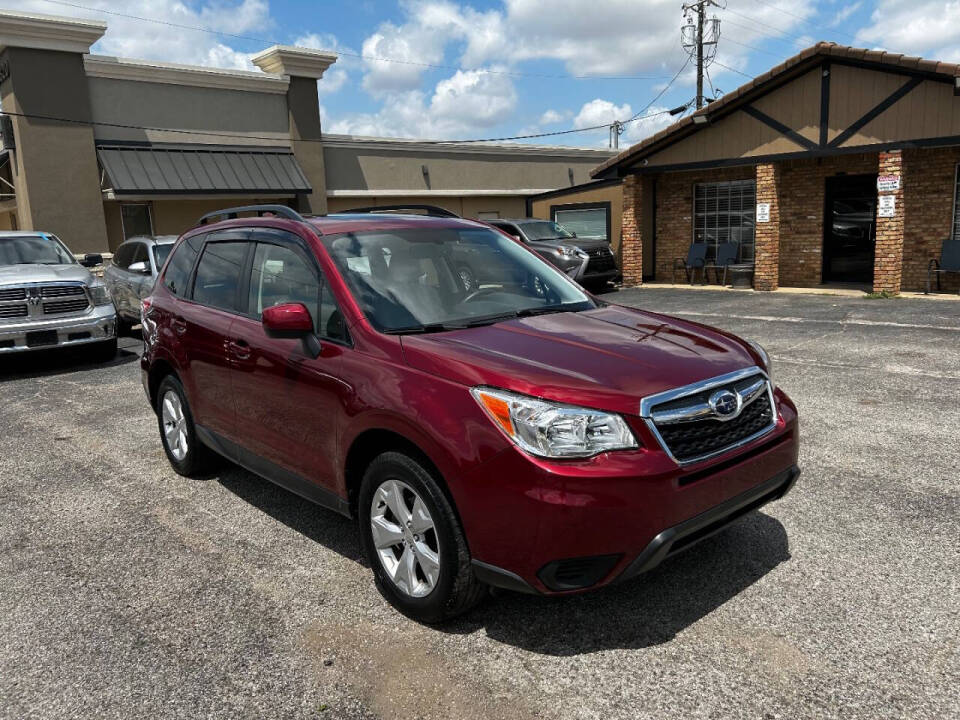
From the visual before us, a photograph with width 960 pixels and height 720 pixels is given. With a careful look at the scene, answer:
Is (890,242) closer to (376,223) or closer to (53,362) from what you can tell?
(376,223)

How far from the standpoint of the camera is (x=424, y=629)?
3.32m

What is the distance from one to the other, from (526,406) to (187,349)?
2.95 meters

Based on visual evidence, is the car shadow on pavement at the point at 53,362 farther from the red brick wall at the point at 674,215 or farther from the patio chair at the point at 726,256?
the red brick wall at the point at 674,215

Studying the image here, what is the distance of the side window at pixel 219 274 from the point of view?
468 centimetres

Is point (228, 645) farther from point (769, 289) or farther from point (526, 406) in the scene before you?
point (769, 289)

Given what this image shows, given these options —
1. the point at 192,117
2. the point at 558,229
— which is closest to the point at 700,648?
the point at 558,229

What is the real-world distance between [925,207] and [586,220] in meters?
9.71

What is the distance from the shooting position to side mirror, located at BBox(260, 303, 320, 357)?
3691mm

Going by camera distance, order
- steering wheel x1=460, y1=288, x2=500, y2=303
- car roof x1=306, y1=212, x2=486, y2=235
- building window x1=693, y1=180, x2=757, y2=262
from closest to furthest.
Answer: steering wheel x1=460, y1=288, x2=500, y2=303 → car roof x1=306, y1=212, x2=486, y2=235 → building window x1=693, y1=180, x2=757, y2=262

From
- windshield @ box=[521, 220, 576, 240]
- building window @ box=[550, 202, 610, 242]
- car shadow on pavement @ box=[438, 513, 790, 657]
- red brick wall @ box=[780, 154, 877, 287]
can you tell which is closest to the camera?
car shadow on pavement @ box=[438, 513, 790, 657]

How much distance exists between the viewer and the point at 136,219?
22.3m

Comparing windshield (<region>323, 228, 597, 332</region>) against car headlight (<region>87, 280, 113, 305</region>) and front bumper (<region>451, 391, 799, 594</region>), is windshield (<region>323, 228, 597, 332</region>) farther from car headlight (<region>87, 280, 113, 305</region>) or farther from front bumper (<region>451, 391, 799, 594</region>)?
car headlight (<region>87, 280, 113, 305</region>)

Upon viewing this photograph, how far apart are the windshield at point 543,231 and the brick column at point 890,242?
7.28 m

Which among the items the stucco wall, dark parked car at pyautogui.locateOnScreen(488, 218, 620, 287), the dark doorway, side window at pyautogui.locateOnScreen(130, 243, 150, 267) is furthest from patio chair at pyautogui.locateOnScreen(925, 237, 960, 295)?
the stucco wall
